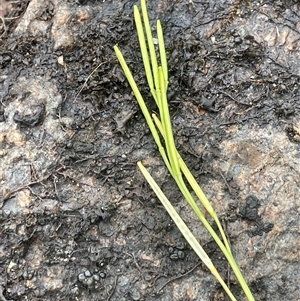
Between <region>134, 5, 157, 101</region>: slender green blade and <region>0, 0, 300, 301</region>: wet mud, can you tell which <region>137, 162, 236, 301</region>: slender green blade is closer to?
<region>0, 0, 300, 301</region>: wet mud

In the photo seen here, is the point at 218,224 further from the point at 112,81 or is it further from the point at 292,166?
the point at 112,81

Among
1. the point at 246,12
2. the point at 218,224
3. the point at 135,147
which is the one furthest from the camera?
the point at 246,12

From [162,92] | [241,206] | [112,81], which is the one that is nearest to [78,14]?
[112,81]

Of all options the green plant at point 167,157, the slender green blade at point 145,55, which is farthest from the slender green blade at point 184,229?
the slender green blade at point 145,55

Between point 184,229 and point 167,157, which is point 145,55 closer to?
point 167,157

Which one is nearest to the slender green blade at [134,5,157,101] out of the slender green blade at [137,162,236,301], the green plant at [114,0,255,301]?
the green plant at [114,0,255,301]

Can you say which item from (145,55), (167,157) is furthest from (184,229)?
(145,55)
